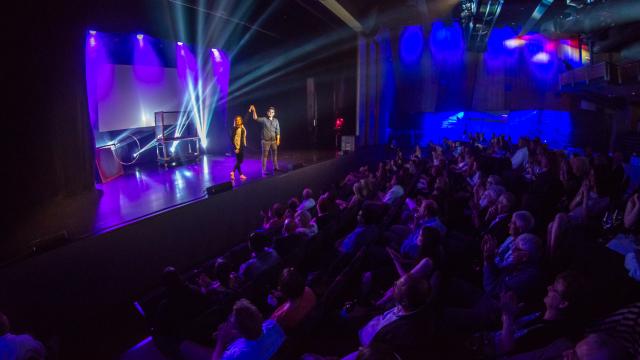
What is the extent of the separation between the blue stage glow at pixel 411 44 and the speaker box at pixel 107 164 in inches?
401

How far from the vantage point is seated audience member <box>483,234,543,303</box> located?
253 centimetres

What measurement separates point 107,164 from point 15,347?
625 cm

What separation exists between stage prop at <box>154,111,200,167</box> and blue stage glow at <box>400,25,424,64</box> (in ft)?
26.0

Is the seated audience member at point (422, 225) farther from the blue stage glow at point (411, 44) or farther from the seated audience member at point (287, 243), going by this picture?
the blue stage glow at point (411, 44)

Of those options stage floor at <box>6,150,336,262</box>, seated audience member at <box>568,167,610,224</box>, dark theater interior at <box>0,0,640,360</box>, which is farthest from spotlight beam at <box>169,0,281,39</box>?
seated audience member at <box>568,167,610,224</box>

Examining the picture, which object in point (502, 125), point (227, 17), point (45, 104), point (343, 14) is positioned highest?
point (343, 14)

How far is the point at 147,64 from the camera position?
9.34 meters

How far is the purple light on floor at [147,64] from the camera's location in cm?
900

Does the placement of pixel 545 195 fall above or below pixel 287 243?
above

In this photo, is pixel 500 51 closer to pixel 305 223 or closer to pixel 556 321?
pixel 305 223

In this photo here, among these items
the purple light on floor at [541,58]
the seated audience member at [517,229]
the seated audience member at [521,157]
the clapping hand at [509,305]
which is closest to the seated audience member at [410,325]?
the clapping hand at [509,305]

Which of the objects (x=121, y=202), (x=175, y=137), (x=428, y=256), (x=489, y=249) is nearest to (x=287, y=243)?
(x=428, y=256)

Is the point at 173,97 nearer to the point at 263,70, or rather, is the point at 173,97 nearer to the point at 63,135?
the point at 263,70

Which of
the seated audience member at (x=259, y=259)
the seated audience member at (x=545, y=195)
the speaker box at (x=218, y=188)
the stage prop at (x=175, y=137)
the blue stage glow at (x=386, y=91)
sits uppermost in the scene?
the blue stage glow at (x=386, y=91)
